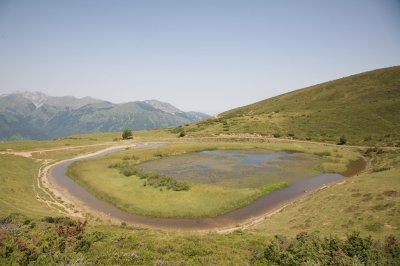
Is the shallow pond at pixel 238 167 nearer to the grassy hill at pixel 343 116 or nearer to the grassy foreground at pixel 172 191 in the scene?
the grassy foreground at pixel 172 191

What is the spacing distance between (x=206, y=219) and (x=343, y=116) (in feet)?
359

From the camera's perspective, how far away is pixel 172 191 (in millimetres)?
49312

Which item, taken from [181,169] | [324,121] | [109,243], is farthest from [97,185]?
[324,121]

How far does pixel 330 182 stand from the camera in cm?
5609

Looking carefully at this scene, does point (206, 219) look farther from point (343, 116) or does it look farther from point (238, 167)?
point (343, 116)

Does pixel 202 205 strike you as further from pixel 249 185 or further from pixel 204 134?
pixel 204 134

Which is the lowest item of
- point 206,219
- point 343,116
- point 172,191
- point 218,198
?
point 206,219

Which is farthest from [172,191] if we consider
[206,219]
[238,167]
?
[238,167]

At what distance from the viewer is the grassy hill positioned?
106 m

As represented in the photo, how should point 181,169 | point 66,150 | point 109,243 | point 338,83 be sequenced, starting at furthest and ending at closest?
point 338,83
point 66,150
point 181,169
point 109,243

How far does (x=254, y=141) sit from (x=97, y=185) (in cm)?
7125

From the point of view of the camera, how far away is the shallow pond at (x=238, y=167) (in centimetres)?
5808

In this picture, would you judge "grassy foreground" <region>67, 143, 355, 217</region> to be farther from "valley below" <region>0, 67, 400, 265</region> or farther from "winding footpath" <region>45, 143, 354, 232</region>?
"winding footpath" <region>45, 143, 354, 232</region>

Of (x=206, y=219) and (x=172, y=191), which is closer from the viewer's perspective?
(x=206, y=219)
